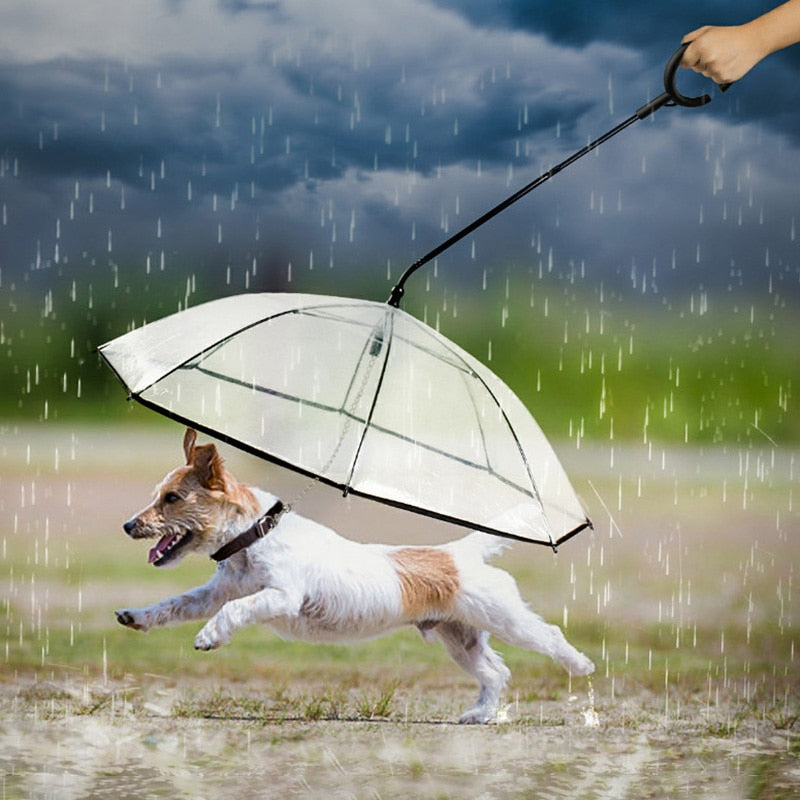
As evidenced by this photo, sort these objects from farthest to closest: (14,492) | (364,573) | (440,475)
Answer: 1. (14,492)
2. (364,573)
3. (440,475)

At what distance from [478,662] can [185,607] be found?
76 centimetres

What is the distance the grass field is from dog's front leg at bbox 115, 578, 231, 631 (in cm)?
4

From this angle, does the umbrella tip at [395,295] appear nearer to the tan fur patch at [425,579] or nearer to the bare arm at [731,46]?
the tan fur patch at [425,579]

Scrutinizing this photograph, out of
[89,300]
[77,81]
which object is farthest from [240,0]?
[89,300]

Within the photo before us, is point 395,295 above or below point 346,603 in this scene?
above

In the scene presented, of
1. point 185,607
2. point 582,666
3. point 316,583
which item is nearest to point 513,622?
point 582,666

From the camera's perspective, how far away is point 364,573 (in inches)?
107

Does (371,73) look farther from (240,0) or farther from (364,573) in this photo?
(364,573)

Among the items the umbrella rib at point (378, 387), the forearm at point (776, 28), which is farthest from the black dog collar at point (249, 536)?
the forearm at point (776, 28)

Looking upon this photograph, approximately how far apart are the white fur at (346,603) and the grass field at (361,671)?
0.04 meters

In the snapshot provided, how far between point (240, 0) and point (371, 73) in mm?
386

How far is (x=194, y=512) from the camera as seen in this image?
Answer: 2.61m

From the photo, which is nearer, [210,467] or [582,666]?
[210,467]

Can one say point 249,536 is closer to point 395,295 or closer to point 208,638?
point 208,638
